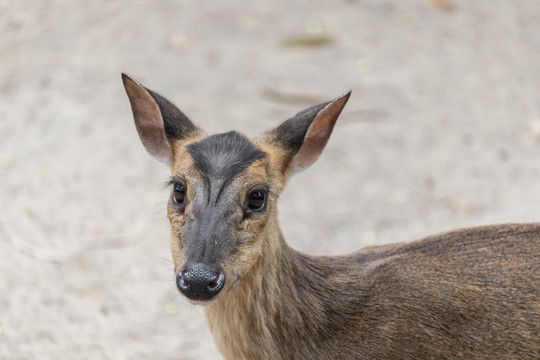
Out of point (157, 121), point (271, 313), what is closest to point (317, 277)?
point (271, 313)

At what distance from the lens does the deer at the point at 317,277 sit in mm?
4344

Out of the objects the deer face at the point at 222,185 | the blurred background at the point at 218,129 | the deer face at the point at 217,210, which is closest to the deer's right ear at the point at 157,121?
the deer face at the point at 222,185

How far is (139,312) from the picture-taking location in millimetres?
6934

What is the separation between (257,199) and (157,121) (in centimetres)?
98

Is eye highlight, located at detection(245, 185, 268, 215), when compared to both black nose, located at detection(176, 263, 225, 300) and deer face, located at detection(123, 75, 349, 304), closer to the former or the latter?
deer face, located at detection(123, 75, 349, 304)

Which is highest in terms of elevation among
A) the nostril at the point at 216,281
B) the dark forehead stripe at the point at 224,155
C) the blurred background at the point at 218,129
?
the dark forehead stripe at the point at 224,155

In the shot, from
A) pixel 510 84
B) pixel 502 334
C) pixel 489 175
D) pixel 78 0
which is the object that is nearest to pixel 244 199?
pixel 502 334

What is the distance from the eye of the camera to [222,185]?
4309mm

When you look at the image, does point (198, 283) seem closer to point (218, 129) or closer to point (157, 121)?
point (157, 121)

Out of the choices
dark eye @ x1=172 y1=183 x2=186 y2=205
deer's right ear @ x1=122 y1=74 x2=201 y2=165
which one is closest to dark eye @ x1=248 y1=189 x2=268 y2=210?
dark eye @ x1=172 y1=183 x2=186 y2=205

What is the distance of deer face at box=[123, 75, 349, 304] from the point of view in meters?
4.11

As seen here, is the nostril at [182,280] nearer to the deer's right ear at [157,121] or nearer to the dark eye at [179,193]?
the dark eye at [179,193]

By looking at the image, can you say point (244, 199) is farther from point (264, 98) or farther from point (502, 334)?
point (264, 98)

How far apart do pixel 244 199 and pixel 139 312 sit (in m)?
2.93
